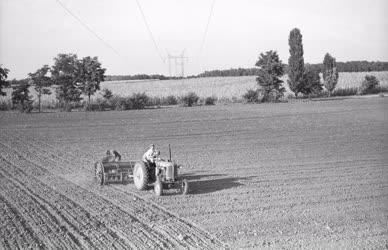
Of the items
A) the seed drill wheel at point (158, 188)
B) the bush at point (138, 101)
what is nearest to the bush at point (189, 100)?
the bush at point (138, 101)

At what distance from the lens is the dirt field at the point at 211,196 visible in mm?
10672

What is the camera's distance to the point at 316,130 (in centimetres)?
3172

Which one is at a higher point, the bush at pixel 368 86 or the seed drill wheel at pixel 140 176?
the bush at pixel 368 86

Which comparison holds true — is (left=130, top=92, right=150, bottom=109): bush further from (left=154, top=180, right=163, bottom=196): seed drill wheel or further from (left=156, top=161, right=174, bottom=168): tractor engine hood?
(left=154, top=180, right=163, bottom=196): seed drill wheel

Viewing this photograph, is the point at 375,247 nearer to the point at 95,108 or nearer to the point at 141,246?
the point at 141,246

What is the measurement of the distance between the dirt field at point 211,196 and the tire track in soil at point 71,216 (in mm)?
25

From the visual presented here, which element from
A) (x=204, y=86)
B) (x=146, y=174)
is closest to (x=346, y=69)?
(x=204, y=86)

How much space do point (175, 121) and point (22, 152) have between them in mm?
16845

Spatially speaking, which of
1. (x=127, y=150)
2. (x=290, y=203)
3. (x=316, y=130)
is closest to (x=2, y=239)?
(x=290, y=203)

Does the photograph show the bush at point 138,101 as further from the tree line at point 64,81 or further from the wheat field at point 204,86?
the wheat field at point 204,86

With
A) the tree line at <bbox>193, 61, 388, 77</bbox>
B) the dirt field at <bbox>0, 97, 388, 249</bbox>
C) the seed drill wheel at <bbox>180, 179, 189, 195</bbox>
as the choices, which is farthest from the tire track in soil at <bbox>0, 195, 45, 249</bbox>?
the tree line at <bbox>193, 61, 388, 77</bbox>

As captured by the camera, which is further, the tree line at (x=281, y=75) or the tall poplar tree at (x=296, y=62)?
the tall poplar tree at (x=296, y=62)

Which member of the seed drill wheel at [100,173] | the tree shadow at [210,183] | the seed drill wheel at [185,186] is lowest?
the tree shadow at [210,183]

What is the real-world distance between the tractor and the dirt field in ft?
0.96
